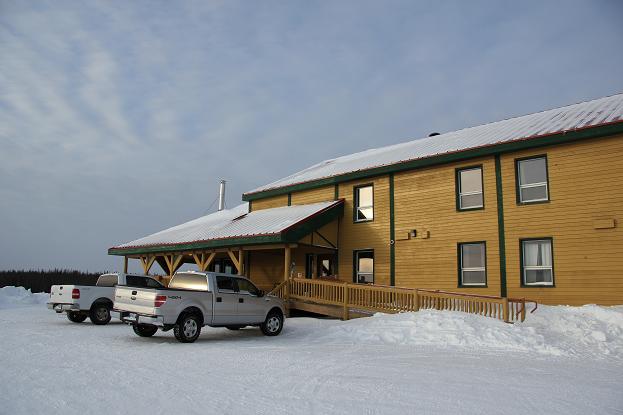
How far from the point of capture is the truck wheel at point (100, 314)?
54.6ft

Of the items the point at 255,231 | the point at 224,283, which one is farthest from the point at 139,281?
the point at 255,231

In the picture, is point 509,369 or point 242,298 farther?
point 242,298

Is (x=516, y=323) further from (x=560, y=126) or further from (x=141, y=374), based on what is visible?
(x=141, y=374)

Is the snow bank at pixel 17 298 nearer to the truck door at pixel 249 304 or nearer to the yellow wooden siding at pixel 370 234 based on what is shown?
the yellow wooden siding at pixel 370 234

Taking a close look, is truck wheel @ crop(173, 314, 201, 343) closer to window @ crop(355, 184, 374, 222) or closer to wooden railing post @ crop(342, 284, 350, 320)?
wooden railing post @ crop(342, 284, 350, 320)

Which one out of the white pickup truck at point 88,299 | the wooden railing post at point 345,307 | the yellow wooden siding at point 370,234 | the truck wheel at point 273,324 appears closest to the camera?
the truck wheel at point 273,324

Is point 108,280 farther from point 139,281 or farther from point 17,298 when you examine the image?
point 17,298

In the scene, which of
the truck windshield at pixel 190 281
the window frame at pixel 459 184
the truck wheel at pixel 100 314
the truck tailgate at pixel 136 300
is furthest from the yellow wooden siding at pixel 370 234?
the truck tailgate at pixel 136 300

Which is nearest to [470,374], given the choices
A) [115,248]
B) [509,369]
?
[509,369]

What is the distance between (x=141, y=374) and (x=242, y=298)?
19.0 feet

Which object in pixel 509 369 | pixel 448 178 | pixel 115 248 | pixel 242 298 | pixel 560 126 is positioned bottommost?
pixel 509 369

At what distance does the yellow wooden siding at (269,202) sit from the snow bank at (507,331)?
1144 centimetres

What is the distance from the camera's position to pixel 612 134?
15.4m

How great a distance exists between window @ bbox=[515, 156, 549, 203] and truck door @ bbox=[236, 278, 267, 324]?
31.0 ft
